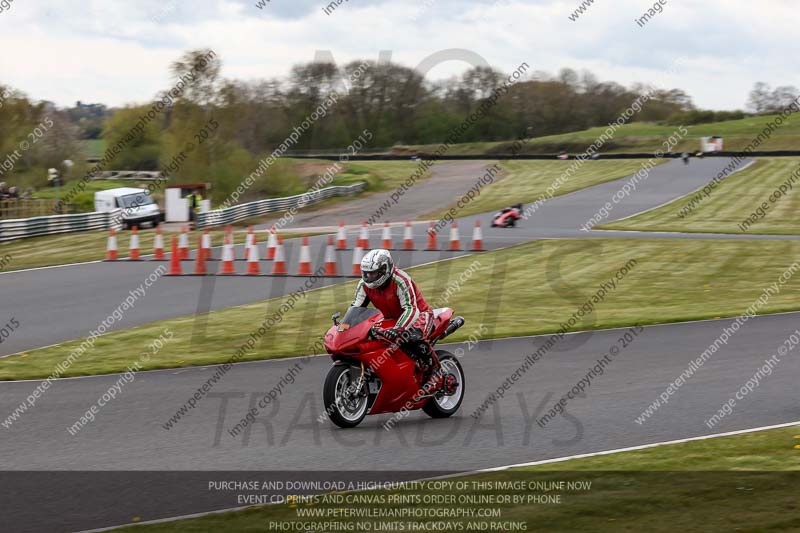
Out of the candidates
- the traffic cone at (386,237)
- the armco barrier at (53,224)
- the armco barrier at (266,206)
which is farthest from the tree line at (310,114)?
the traffic cone at (386,237)

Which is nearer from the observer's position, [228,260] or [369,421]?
[369,421]

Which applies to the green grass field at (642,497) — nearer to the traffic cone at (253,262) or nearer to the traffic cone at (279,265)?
the traffic cone at (279,265)

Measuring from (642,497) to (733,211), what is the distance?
39519 mm

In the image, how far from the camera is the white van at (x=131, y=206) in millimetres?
41875

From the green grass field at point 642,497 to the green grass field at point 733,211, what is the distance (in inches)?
1140

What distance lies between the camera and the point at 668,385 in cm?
1145

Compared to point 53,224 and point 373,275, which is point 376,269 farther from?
point 53,224

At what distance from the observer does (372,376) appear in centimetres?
958

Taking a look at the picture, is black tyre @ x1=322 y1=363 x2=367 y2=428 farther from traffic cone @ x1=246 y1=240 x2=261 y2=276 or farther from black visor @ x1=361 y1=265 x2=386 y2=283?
traffic cone @ x1=246 y1=240 x2=261 y2=276

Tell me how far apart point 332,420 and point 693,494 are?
3.69m

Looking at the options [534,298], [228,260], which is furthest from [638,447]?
[228,260]

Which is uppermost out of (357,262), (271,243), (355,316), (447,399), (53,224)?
(355,316)

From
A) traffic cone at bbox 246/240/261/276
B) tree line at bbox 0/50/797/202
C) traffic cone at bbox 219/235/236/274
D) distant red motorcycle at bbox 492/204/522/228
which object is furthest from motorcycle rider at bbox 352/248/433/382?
tree line at bbox 0/50/797/202

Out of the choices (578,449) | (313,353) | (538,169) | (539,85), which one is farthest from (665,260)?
(539,85)
